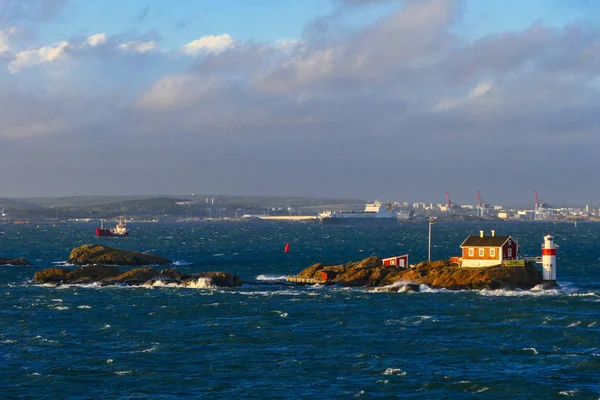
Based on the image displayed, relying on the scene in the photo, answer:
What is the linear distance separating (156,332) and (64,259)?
8266 centimetres

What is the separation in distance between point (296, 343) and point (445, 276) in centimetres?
3160

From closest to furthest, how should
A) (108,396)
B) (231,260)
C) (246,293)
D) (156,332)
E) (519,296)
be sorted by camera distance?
(108,396) < (156,332) < (519,296) < (246,293) < (231,260)

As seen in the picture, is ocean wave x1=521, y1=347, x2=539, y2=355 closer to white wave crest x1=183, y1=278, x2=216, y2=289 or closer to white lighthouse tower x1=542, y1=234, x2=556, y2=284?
white lighthouse tower x1=542, y1=234, x2=556, y2=284

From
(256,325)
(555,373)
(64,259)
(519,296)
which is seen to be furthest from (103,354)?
(64,259)

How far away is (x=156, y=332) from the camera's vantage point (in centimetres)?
5806

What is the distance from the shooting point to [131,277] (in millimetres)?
89500

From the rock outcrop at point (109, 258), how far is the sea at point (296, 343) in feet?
111

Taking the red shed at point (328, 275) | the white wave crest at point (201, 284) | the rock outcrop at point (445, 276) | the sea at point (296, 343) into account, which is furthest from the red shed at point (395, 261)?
the white wave crest at point (201, 284)

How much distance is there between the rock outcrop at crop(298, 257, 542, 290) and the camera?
79.9m

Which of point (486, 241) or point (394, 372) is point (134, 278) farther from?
point (394, 372)

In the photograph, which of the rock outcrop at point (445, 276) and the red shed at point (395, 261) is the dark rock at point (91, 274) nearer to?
the rock outcrop at point (445, 276)

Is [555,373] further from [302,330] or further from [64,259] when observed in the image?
[64,259]

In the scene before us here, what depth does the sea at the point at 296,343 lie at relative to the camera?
140 feet

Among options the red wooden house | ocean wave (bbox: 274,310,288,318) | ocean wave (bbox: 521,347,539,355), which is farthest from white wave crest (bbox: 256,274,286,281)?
ocean wave (bbox: 521,347,539,355)
